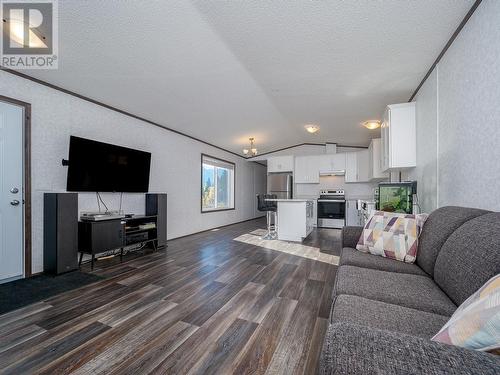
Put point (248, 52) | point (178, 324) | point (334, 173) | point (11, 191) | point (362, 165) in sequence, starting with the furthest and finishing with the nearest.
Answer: point (334, 173) → point (362, 165) → point (11, 191) → point (248, 52) → point (178, 324)

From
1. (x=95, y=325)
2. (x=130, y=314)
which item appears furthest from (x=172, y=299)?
(x=95, y=325)

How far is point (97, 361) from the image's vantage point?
1.36m

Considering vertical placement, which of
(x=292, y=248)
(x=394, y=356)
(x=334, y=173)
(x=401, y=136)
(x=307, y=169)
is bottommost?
(x=292, y=248)

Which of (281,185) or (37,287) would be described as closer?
(37,287)

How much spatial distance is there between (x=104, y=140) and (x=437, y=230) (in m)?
4.32

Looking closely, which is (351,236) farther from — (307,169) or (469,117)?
(307,169)

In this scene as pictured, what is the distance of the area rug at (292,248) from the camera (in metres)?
3.47

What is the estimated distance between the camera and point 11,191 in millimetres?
2566

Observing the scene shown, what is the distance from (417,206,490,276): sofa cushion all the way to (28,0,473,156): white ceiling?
5.33 ft

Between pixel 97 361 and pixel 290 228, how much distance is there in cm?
388

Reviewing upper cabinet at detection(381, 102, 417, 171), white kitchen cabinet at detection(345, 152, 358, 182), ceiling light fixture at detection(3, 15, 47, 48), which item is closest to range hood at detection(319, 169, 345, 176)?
white kitchen cabinet at detection(345, 152, 358, 182)

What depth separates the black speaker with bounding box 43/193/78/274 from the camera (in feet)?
8.82

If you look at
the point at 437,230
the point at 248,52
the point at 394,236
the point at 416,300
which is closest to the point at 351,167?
the point at 394,236

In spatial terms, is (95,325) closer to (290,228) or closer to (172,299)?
(172,299)
